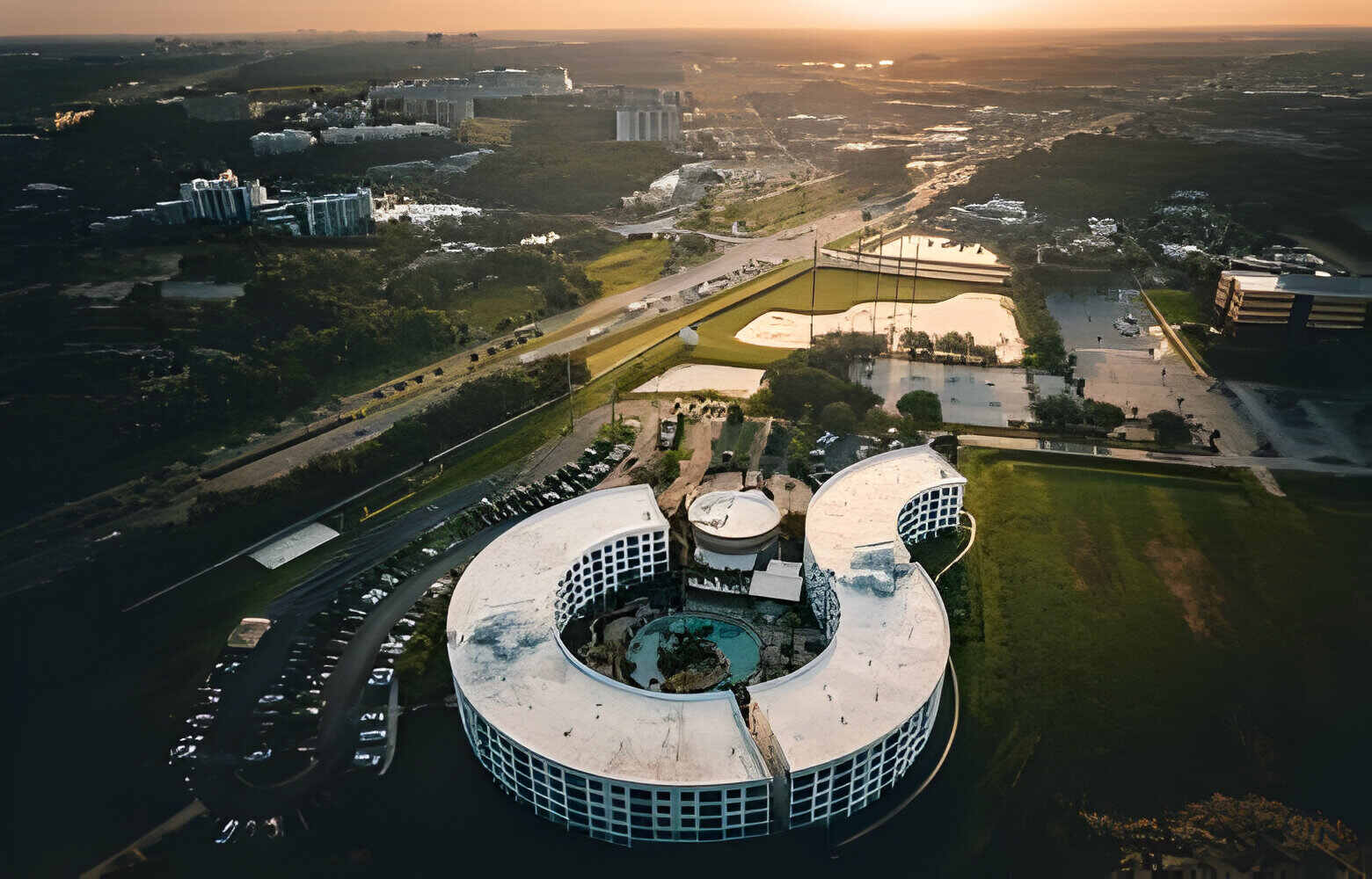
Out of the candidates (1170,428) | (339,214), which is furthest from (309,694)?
(339,214)

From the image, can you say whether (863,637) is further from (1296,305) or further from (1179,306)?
(1179,306)

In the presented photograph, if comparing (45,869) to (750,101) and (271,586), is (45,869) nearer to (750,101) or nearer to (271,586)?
(271,586)

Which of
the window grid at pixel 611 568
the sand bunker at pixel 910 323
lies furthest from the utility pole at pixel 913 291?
the window grid at pixel 611 568

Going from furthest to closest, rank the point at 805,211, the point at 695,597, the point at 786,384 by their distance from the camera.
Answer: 1. the point at 805,211
2. the point at 786,384
3. the point at 695,597

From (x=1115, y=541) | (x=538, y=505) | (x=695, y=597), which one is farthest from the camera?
(x=538, y=505)

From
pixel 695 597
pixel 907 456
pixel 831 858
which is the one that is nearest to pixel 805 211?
pixel 907 456

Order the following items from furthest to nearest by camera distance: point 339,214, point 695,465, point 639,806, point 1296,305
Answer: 1. point 339,214
2. point 1296,305
3. point 695,465
4. point 639,806

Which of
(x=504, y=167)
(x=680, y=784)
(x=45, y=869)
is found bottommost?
(x=45, y=869)
